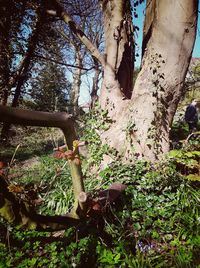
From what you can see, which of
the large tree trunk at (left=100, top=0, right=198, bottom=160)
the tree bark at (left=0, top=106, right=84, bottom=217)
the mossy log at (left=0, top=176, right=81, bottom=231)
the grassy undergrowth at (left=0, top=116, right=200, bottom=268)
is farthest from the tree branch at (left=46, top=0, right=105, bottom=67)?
the mossy log at (left=0, top=176, right=81, bottom=231)

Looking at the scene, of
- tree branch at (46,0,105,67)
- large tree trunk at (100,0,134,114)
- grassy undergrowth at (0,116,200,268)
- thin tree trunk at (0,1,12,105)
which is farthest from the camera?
thin tree trunk at (0,1,12,105)

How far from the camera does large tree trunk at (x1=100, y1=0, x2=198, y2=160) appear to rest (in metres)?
4.90

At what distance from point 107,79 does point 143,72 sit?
864mm

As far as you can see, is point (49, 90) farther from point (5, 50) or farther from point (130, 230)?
point (130, 230)

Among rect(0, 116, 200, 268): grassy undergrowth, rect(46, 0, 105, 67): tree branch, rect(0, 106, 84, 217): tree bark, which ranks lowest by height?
rect(0, 116, 200, 268): grassy undergrowth

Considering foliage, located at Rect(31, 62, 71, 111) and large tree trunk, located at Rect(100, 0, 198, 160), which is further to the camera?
foliage, located at Rect(31, 62, 71, 111)

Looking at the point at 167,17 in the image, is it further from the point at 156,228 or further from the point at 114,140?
the point at 156,228

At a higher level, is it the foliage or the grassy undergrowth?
the foliage

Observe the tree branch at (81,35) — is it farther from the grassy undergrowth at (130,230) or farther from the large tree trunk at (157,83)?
the grassy undergrowth at (130,230)

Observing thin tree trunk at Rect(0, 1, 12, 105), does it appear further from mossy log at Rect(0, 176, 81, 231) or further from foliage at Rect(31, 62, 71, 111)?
mossy log at Rect(0, 176, 81, 231)

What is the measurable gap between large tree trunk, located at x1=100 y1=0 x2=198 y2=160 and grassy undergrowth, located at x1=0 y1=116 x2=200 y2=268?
21.2 inches

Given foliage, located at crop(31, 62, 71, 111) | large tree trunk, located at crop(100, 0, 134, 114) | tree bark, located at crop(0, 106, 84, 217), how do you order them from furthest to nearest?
foliage, located at crop(31, 62, 71, 111)
large tree trunk, located at crop(100, 0, 134, 114)
tree bark, located at crop(0, 106, 84, 217)

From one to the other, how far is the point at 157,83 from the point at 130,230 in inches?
116

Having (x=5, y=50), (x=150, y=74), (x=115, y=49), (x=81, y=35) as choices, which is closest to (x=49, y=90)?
(x=5, y=50)
